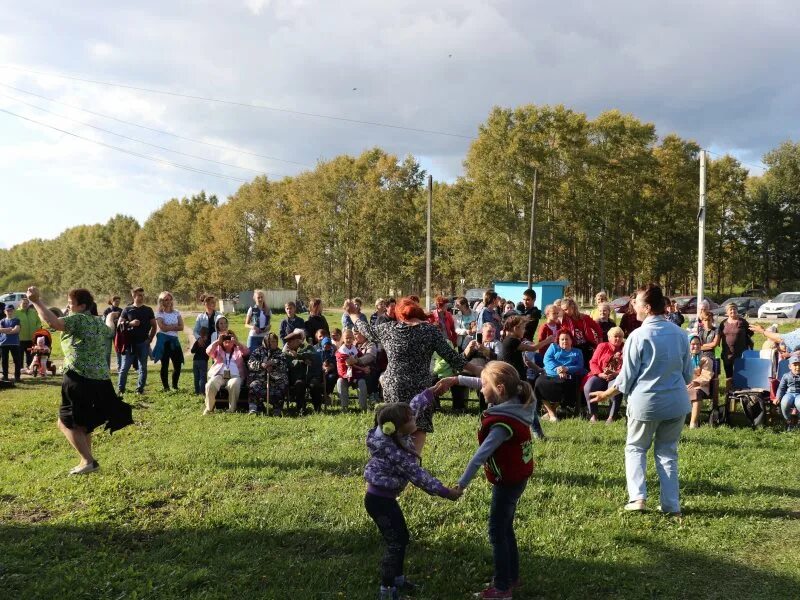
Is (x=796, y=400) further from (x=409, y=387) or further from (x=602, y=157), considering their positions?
(x=602, y=157)

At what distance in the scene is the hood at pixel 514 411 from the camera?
3.78 metres

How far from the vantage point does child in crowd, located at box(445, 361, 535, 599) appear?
376cm

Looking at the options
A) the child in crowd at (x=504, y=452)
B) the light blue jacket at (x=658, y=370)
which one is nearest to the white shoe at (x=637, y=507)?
the light blue jacket at (x=658, y=370)

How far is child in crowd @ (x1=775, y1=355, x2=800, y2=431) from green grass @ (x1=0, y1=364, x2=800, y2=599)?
0.65 metres

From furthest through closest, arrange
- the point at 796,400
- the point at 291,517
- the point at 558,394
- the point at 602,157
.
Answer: the point at 602,157 → the point at 558,394 → the point at 796,400 → the point at 291,517

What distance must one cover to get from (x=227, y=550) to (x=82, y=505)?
5.84 feet

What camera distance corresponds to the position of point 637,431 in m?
5.18

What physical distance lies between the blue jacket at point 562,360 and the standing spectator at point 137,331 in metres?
6.63

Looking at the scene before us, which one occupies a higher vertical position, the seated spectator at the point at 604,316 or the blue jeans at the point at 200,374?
the seated spectator at the point at 604,316

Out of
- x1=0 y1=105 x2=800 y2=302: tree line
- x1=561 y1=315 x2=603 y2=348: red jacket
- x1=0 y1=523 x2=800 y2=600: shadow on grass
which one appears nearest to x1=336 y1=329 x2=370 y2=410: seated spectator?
x1=561 y1=315 x2=603 y2=348: red jacket

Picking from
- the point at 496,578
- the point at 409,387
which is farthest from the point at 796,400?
the point at 496,578

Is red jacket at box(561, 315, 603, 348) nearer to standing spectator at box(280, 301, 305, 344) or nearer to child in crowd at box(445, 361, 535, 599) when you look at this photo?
standing spectator at box(280, 301, 305, 344)

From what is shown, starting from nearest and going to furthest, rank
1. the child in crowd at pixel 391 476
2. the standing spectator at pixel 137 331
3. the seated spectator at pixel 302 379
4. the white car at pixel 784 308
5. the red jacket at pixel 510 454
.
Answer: the child in crowd at pixel 391 476
the red jacket at pixel 510 454
the seated spectator at pixel 302 379
the standing spectator at pixel 137 331
the white car at pixel 784 308

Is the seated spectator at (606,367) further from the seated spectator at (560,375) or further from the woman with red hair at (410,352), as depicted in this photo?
the woman with red hair at (410,352)
